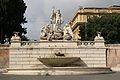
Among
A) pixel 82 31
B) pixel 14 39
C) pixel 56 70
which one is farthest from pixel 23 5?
pixel 56 70

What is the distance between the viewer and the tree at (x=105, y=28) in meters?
66.6

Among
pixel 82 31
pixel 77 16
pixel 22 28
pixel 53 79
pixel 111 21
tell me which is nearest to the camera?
pixel 53 79

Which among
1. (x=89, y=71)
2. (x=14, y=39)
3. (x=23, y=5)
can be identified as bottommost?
(x=89, y=71)

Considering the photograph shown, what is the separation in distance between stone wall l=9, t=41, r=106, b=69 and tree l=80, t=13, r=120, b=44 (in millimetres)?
22142

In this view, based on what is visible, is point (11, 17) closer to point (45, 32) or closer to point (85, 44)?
point (45, 32)

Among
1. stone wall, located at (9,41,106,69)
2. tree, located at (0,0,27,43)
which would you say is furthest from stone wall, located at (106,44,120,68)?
tree, located at (0,0,27,43)

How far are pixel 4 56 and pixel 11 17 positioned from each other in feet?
32.0

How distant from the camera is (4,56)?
148 ft

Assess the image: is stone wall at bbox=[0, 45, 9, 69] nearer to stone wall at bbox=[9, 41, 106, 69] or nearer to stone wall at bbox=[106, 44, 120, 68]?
stone wall at bbox=[9, 41, 106, 69]

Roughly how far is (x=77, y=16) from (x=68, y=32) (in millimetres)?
49373

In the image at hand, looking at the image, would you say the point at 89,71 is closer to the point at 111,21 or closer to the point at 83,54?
the point at 83,54

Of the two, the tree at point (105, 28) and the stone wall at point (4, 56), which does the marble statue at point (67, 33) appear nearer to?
the stone wall at point (4, 56)

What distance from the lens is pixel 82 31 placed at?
247ft

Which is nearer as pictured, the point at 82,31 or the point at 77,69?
the point at 77,69
